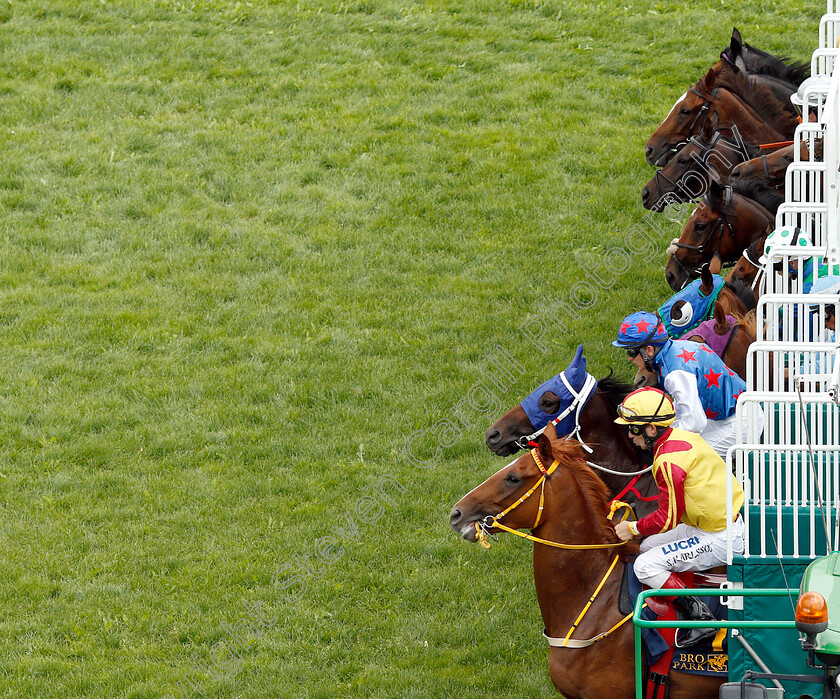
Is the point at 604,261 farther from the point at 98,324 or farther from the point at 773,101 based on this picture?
the point at 98,324

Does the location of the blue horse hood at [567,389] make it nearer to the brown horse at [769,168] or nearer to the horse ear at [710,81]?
the brown horse at [769,168]

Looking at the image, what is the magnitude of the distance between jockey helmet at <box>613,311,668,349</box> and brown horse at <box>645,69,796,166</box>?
3.91 m

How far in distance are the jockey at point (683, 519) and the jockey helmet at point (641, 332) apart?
136cm

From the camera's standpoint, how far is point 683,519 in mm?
5941

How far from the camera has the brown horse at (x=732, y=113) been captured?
10.6 metres

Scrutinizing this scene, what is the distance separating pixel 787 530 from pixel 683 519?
0.56 metres

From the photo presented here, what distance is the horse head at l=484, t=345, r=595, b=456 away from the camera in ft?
24.0

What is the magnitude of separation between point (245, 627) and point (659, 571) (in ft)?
11.7

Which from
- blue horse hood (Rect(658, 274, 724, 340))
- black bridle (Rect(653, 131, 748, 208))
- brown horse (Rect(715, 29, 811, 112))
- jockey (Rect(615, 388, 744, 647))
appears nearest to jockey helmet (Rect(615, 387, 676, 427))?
jockey (Rect(615, 388, 744, 647))

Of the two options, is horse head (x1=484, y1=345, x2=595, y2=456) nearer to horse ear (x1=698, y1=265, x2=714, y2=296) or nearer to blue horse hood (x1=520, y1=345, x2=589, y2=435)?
blue horse hood (x1=520, y1=345, x2=589, y2=435)

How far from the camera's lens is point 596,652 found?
19.5 ft

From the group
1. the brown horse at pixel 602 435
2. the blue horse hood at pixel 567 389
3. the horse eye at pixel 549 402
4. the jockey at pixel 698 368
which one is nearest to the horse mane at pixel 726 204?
the jockey at pixel 698 368

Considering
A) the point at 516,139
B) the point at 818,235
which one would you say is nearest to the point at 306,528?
the point at 818,235

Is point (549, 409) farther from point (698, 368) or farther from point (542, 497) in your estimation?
point (542, 497)
